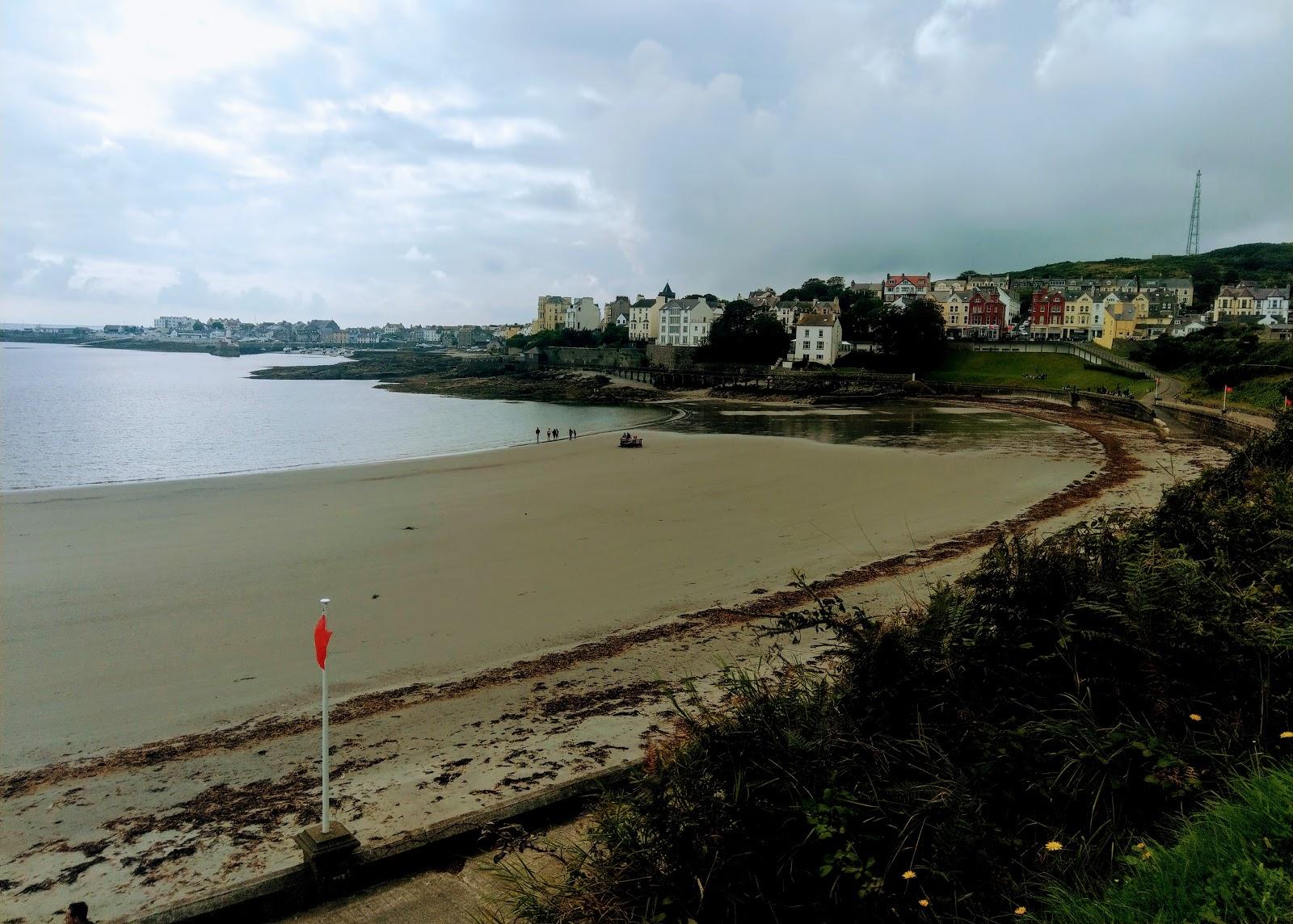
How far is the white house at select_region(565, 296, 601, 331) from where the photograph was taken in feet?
431

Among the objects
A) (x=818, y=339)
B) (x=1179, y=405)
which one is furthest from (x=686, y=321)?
(x=1179, y=405)

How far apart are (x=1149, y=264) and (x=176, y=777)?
185025 millimetres

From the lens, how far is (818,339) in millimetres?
76750

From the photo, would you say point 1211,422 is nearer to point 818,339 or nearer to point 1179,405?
point 1179,405

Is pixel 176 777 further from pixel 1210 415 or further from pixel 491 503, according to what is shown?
pixel 1210 415

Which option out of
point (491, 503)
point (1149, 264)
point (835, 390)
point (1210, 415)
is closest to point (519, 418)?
point (835, 390)

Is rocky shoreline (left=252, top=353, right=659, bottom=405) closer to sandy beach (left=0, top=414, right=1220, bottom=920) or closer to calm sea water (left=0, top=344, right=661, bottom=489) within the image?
calm sea water (left=0, top=344, right=661, bottom=489)

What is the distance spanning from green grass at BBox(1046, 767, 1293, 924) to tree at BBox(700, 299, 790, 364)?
78431 mm

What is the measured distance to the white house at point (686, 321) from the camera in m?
99.2

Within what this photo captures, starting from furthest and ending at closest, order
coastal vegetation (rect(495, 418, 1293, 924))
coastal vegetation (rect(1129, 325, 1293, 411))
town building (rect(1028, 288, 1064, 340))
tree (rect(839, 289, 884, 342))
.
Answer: town building (rect(1028, 288, 1064, 340))
tree (rect(839, 289, 884, 342))
coastal vegetation (rect(1129, 325, 1293, 411))
coastal vegetation (rect(495, 418, 1293, 924))

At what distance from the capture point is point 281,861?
4473 mm

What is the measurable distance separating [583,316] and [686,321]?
3648 cm

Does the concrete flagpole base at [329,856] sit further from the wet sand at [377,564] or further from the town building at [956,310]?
the town building at [956,310]

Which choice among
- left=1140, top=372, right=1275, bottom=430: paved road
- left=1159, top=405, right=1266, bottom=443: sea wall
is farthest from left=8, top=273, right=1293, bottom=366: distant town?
left=1159, top=405, right=1266, bottom=443: sea wall
